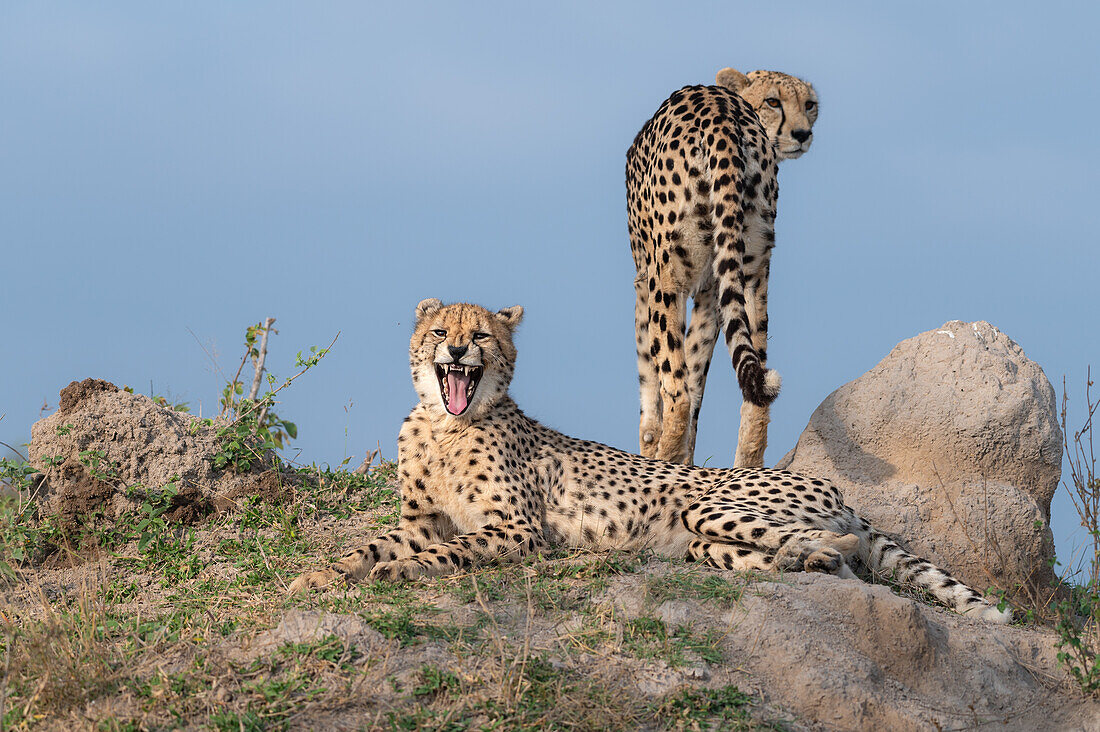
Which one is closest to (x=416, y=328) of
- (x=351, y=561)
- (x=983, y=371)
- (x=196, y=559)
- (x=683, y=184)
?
(x=351, y=561)

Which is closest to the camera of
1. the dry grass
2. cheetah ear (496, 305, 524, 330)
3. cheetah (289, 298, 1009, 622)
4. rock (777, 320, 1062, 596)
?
the dry grass

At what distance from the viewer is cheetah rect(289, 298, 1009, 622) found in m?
5.16

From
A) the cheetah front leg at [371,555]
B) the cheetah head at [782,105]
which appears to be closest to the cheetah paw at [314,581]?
the cheetah front leg at [371,555]

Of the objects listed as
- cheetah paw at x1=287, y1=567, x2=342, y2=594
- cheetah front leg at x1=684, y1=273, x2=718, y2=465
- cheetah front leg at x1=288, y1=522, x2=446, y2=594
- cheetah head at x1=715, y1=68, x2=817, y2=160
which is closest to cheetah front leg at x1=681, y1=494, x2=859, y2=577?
cheetah front leg at x1=288, y1=522, x2=446, y2=594

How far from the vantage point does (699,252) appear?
6922 millimetres

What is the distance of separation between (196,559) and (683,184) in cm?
356

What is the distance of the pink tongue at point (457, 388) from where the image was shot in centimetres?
552

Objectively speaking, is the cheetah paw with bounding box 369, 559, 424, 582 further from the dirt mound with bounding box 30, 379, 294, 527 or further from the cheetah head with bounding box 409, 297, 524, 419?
the dirt mound with bounding box 30, 379, 294, 527

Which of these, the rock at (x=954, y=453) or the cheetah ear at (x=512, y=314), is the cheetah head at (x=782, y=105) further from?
the cheetah ear at (x=512, y=314)

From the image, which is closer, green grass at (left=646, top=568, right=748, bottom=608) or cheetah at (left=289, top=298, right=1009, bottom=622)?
green grass at (left=646, top=568, right=748, bottom=608)

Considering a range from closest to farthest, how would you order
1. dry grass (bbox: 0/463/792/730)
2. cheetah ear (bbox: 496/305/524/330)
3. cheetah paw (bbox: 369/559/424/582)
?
1. dry grass (bbox: 0/463/792/730)
2. cheetah paw (bbox: 369/559/424/582)
3. cheetah ear (bbox: 496/305/524/330)

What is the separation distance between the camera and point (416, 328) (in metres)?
5.73

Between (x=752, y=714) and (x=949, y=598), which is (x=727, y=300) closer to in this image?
(x=949, y=598)

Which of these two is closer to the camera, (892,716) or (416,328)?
(892,716)
